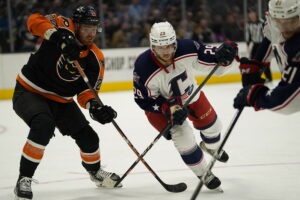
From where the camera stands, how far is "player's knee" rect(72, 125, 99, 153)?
3.27 meters

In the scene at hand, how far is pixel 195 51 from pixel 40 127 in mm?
1018

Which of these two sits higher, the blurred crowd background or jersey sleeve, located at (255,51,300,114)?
jersey sleeve, located at (255,51,300,114)

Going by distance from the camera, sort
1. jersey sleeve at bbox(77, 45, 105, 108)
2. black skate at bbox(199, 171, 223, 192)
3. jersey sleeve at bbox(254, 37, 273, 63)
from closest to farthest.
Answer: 1. jersey sleeve at bbox(254, 37, 273, 63)
2. black skate at bbox(199, 171, 223, 192)
3. jersey sleeve at bbox(77, 45, 105, 108)

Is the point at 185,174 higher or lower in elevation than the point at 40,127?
lower

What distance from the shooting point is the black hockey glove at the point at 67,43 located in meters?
2.98

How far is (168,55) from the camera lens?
3.04 meters

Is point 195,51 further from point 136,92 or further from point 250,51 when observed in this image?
point 250,51

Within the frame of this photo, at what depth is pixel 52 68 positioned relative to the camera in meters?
3.22

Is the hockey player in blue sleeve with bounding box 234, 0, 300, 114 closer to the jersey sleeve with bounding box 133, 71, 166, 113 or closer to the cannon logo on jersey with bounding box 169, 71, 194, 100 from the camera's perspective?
the cannon logo on jersey with bounding box 169, 71, 194, 100

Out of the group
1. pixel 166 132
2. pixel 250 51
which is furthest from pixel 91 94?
pixel 250 51

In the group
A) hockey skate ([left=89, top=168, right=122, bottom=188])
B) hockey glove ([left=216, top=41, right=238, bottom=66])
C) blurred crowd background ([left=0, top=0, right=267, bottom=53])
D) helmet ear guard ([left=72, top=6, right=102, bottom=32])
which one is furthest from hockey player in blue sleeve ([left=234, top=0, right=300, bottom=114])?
blurred crowd background ([left=0, top=0, right=267, bottom=53])

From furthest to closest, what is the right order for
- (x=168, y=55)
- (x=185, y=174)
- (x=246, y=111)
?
(x=246, y=111) < (x=185, y=174) < (x=168, y=55)

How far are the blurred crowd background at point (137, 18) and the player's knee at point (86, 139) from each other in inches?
196

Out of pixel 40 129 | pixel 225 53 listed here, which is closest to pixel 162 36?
pixel 225 53
